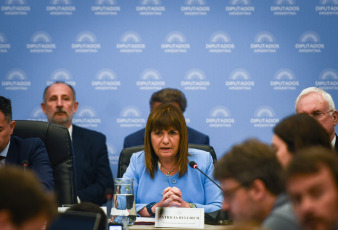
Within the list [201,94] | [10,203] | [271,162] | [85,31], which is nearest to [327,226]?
[271,162]

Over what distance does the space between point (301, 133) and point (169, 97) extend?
10.4ft

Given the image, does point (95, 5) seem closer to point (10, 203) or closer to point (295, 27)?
point (295, 27)

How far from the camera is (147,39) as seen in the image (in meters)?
5.66

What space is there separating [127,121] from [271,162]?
12.8ft

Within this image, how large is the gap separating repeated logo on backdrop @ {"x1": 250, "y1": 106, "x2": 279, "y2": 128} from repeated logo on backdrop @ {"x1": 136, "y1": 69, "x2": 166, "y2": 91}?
1053 mm

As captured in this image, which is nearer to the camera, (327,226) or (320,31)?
(327,226)

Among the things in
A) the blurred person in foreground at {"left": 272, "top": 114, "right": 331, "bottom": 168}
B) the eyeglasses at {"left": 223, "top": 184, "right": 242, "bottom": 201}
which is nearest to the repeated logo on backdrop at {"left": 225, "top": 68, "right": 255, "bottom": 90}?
the blurred person in foreground at {"left": 272, "top": 114, "right": 331, "bottom": 168}

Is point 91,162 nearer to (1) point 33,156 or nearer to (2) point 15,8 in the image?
(1) point 33,156

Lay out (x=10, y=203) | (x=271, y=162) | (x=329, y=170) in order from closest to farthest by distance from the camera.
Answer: (x=10, y=203)
(x=329, y=170)
(x=271, y=162)

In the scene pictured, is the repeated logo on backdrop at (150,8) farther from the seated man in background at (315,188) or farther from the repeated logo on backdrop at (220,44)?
the seated man in background at (315,188)

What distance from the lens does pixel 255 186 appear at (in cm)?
170

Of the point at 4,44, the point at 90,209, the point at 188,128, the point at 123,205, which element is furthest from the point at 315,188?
the point at 4,44

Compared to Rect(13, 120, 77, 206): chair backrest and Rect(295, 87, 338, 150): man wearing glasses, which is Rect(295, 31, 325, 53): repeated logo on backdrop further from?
Rect(13, 120, 77, 206): chair backrest

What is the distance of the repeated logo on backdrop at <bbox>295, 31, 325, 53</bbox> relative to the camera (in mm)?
5605
